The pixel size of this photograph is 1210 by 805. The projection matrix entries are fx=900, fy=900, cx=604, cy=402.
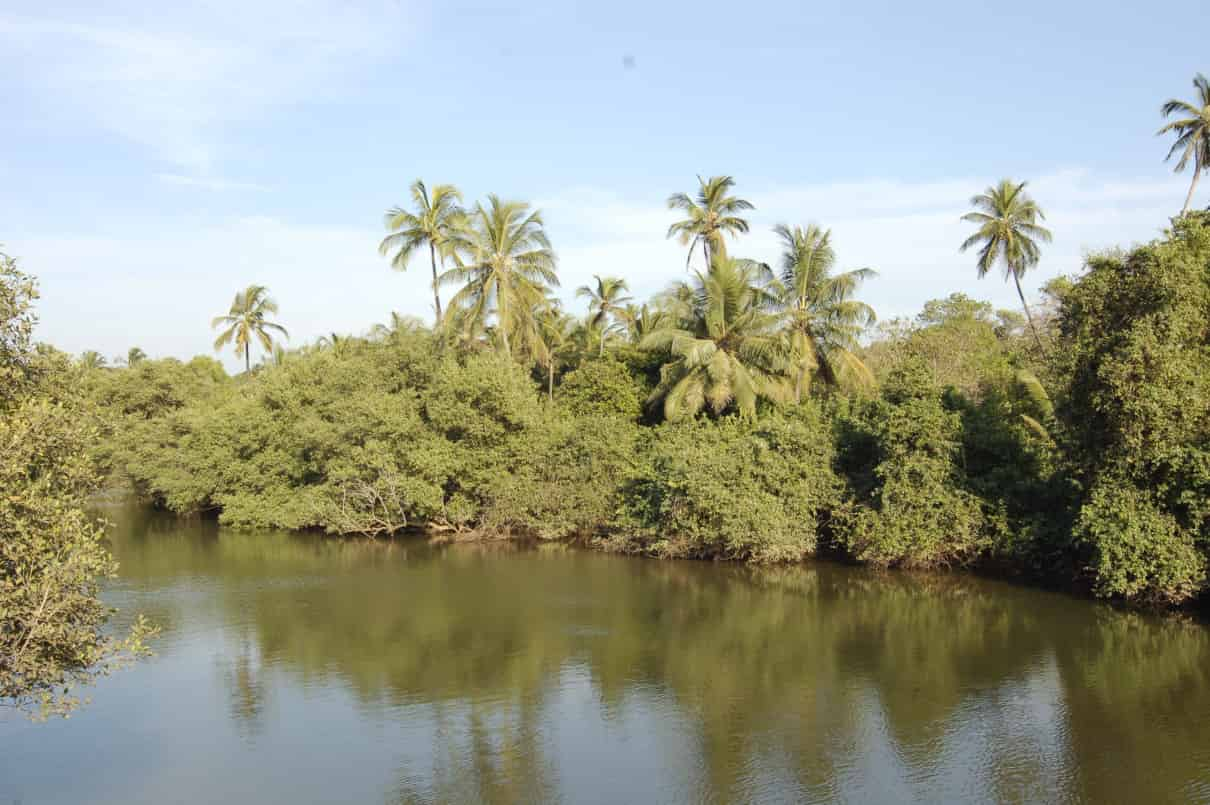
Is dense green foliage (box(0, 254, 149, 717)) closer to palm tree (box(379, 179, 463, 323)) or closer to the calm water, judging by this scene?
the calm water

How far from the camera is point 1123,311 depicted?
18.5 m

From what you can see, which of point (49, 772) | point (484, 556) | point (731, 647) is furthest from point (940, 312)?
point (49, 772)

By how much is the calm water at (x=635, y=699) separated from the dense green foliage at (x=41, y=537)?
3382 millimetres

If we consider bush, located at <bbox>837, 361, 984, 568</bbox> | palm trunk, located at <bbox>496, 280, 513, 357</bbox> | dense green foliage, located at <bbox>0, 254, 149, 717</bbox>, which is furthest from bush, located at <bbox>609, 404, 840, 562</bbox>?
dense green foliage, located at <bbox>0, 254, 149, 717</bbox>

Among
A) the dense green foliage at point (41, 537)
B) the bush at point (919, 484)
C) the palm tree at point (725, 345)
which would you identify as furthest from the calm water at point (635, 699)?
the palm tree at point (725, 345)

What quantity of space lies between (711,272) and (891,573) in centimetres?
1096

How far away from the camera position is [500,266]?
31828 mm

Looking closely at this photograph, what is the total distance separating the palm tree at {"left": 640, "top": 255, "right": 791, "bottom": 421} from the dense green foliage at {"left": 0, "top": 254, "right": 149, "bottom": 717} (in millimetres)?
20069

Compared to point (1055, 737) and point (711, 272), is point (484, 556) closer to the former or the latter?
point (711, 272)

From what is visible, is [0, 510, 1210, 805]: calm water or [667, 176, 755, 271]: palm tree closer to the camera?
[0, 510, 1210, 805]: calm water

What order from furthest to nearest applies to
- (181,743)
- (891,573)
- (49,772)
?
1. (891,573)
2. (181,743)
3. (49,772)

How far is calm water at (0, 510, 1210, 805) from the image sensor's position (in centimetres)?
1166

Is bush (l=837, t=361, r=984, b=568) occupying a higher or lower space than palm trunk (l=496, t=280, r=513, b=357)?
lower

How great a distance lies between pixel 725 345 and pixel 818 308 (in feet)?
11.3
